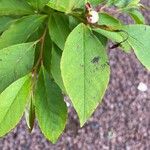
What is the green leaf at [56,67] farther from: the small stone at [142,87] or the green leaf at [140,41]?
the small stone at [142,87]

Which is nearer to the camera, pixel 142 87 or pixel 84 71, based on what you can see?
pixel 84 71

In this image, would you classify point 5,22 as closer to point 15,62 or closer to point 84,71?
point 15,62

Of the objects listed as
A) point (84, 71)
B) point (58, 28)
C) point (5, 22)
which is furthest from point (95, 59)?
point (5, 22)

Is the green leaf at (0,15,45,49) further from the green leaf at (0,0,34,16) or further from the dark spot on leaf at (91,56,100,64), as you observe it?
the dark spot on leaf at (91,56,100,64)

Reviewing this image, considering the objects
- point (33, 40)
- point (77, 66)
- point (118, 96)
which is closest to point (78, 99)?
point (77, 66)

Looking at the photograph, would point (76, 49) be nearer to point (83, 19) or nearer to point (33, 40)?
point (83, 19)

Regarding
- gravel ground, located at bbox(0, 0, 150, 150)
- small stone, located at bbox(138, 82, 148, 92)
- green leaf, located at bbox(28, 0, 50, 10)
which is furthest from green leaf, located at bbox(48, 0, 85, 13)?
small stone, located at bbox(138, 82, 148, 92)

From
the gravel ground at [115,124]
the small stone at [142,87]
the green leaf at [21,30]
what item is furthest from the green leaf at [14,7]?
the small stone at [142,87]
